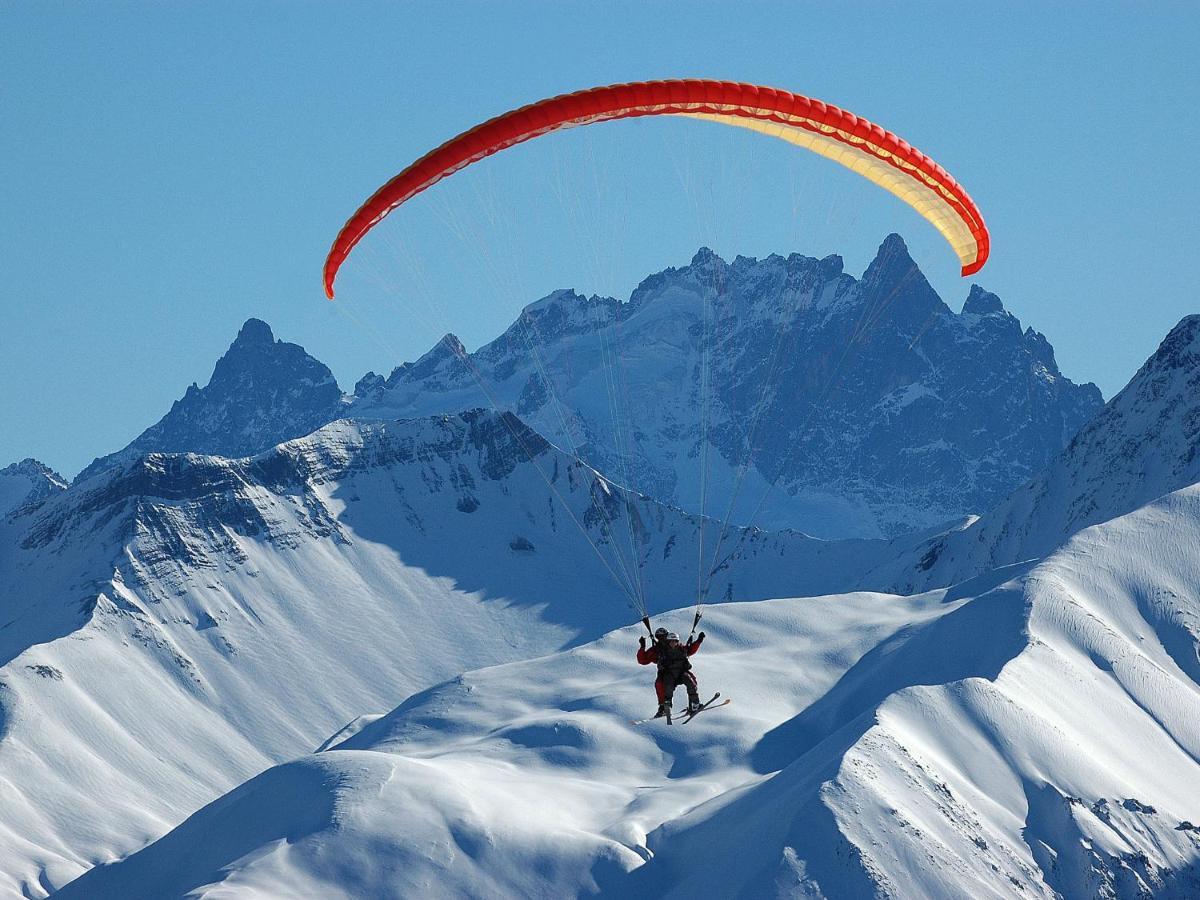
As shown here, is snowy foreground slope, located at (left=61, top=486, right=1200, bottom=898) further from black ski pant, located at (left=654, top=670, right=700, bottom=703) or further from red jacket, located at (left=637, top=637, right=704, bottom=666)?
red jacket, located at (left=637, top=637, right=704, bottom=666)

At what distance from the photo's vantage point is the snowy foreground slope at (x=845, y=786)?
96312 millimetres

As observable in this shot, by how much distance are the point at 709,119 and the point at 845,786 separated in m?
68.3

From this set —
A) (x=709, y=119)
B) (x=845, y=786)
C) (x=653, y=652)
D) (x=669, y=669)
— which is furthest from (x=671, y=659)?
(x=845, y=786)

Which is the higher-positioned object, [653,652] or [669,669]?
[653,652]

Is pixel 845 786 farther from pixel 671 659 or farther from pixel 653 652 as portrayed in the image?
pixel 653 652

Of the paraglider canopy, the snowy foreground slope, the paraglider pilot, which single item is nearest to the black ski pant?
the paraglider pilot

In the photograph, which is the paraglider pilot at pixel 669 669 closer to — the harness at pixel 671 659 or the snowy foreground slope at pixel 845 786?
the harness at pixel 671 659

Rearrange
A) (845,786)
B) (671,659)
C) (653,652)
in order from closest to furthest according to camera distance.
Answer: (653,652) < (671,659) < (845,786)

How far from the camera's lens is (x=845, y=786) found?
98125 mm

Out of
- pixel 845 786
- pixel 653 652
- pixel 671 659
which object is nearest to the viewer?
pixel 653 652

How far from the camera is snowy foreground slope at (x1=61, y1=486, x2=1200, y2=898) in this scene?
3792 inches

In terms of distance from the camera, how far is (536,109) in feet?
115

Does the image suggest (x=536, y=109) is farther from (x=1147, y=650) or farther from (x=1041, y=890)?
(x=1147, y=650)

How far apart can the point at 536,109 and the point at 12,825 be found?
546ft
